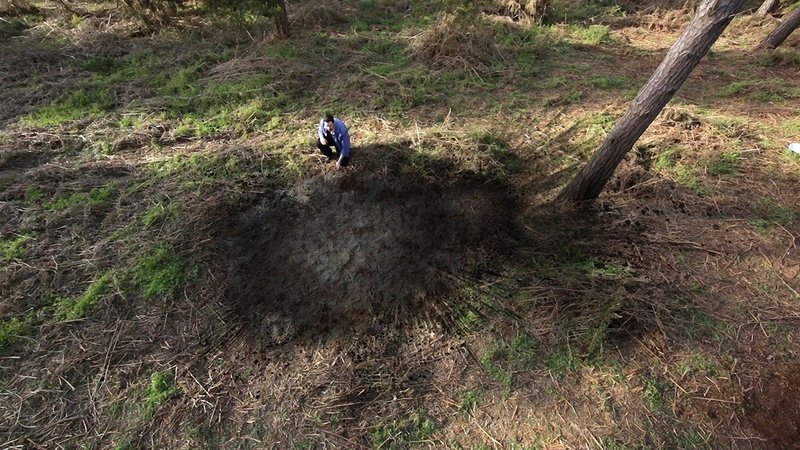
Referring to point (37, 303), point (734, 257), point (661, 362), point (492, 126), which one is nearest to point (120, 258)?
point (37, 303)

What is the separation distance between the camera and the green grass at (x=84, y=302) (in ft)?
13.6

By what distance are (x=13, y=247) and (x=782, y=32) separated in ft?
42.7

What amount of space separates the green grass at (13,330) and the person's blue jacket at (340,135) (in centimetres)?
385

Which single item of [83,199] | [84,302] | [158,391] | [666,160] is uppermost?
[666,160]

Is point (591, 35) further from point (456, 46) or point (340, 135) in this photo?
point (340, 135)

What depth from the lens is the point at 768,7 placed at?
862 cm

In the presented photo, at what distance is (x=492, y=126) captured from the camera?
6.26m

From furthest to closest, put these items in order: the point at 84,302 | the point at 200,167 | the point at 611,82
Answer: the point at 611,82, the point at 200,167, the point at 84,302

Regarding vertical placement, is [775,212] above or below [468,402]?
above

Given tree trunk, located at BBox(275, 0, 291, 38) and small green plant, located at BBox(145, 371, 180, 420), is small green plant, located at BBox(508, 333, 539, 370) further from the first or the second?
tree trunk, located at BBox(275, 0, 291, 38)

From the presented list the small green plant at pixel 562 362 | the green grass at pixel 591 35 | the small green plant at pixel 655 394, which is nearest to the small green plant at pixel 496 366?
the small green plant at pixel 562 362

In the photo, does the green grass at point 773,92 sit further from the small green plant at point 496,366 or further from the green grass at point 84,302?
the green grass at point 84,302

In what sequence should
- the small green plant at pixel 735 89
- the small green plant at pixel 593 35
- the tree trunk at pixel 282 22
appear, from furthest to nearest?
the small green plant at pixel 593 35, the tree trunk at pixel 282 22, the small green plant at pixel 735 89

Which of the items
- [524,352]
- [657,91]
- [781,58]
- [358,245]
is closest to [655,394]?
[524,352]
